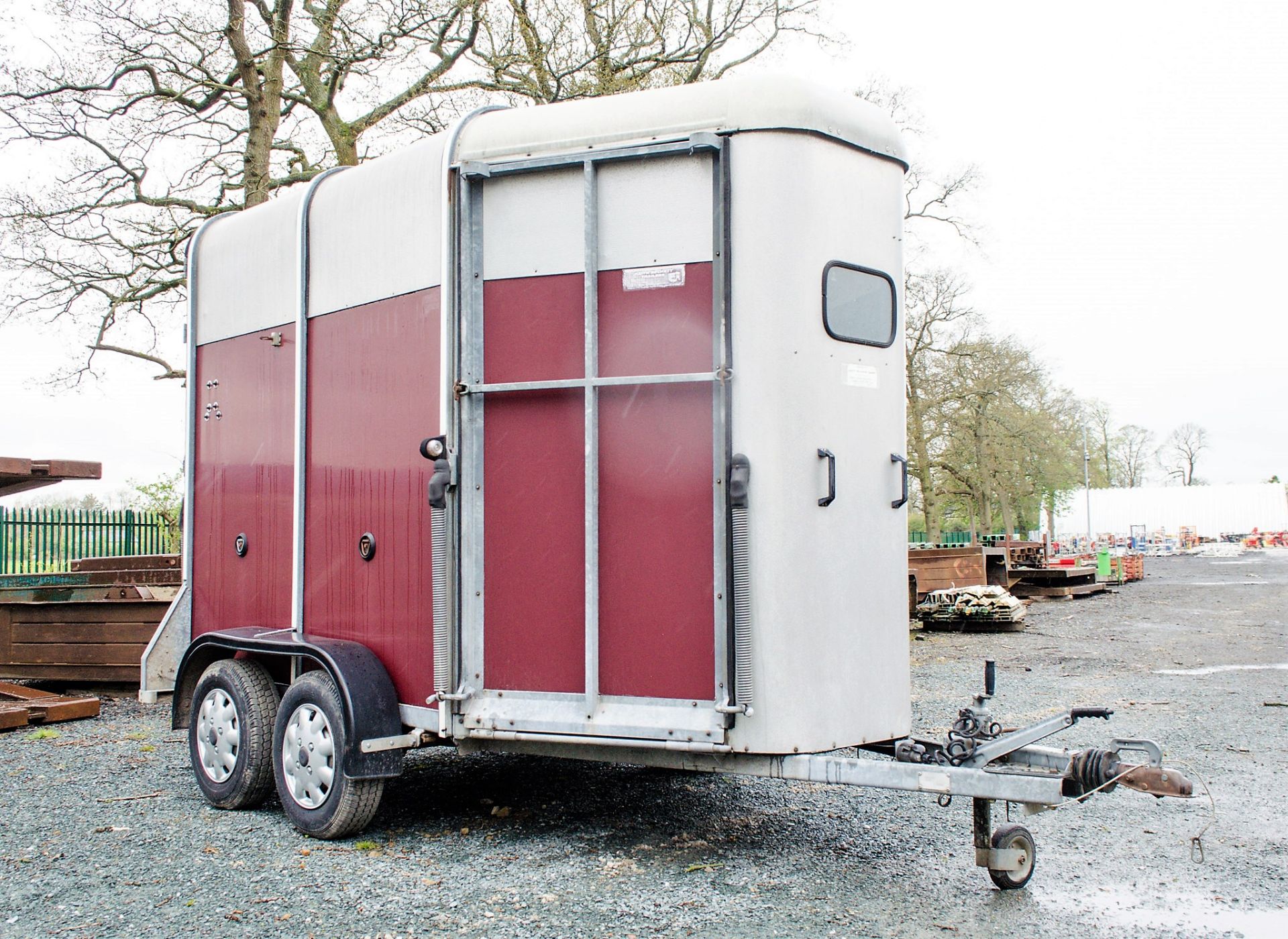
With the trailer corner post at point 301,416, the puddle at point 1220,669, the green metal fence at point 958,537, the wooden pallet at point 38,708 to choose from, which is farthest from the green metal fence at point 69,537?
the green metal fence at point 958,537

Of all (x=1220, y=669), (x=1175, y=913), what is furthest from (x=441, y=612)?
(x=1220, y=669)

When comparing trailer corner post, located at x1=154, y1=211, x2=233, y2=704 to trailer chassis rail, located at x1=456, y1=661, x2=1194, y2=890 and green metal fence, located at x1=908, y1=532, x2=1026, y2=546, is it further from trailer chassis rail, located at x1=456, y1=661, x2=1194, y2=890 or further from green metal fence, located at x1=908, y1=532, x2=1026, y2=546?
green metal fence, located at x1=908, y1=532, x2=1026, y2=546

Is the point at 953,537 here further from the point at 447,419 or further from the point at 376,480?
the point at 447,419

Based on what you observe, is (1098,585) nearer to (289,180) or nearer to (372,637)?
(289,180)

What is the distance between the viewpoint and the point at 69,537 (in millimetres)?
21266

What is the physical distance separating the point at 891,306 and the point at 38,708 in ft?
24.8

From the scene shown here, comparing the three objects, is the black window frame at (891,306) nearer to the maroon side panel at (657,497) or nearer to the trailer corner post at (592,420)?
the maroon side panel at (657,497)

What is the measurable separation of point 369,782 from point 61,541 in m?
18.9

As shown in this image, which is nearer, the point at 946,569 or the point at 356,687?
the point at 356,687

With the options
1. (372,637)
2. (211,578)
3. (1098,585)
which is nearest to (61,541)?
(211,578)

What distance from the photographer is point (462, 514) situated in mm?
5043

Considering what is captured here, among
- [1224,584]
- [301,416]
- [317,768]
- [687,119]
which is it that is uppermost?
[687,119]

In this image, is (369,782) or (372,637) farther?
(372,637)

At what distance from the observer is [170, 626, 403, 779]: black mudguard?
5023 millimetres
